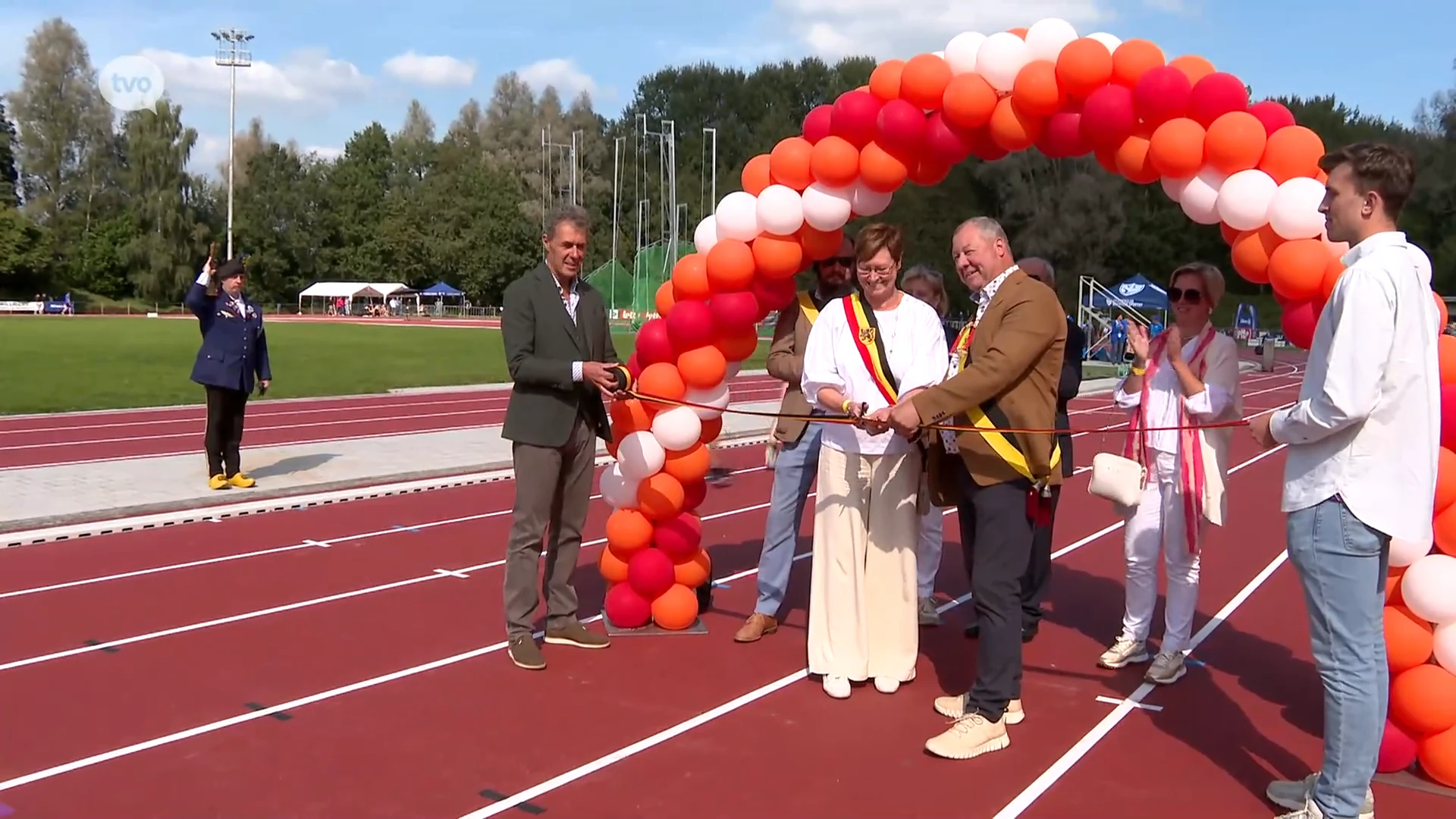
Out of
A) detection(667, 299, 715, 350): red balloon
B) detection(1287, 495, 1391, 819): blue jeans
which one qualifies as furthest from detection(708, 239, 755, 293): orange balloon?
detection(1287, 495, 1391, 819): blue jeans

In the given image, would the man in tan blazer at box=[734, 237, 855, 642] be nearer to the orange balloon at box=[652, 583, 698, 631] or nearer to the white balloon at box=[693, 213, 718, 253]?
the orange balloon at box=[652, 583, 698, 631]

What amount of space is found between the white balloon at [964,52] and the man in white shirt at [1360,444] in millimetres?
1929

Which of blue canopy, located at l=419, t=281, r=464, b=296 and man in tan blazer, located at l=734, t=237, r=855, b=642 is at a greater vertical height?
blue canopy, located at l=419, t=281, r=464, b=296

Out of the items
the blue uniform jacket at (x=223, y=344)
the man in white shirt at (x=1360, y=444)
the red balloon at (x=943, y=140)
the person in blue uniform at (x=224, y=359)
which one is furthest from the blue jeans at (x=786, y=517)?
the person in blue uniform at (x=224, y=359)

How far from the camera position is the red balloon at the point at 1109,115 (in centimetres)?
476

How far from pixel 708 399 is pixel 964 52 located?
2129 mm

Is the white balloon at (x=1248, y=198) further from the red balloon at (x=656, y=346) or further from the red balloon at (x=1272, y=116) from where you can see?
the red balloon at (x=656, y=346)

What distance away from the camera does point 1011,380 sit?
14.3ft

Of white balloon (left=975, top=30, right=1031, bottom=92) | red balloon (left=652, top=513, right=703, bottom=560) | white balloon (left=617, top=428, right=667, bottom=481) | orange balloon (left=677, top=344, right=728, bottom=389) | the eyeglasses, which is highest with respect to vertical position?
white balloon (left=975, top=30, right=1031, bottom=92)

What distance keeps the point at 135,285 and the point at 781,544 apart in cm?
7375

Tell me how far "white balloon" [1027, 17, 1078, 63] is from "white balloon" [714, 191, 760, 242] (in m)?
1.52

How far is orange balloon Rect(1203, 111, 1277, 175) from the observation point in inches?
178

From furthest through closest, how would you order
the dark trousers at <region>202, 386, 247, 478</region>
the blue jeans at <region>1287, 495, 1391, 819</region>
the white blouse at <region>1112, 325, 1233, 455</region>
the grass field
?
the grass field
the dark trousers at <region>202, 386, 247, 478</region>
the white blouse at <region>1112, 325, 1233, 455</region>
the blue jeans at <region>1287, 495, 1391, 819</region>

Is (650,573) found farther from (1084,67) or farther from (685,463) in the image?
(1084,67)
